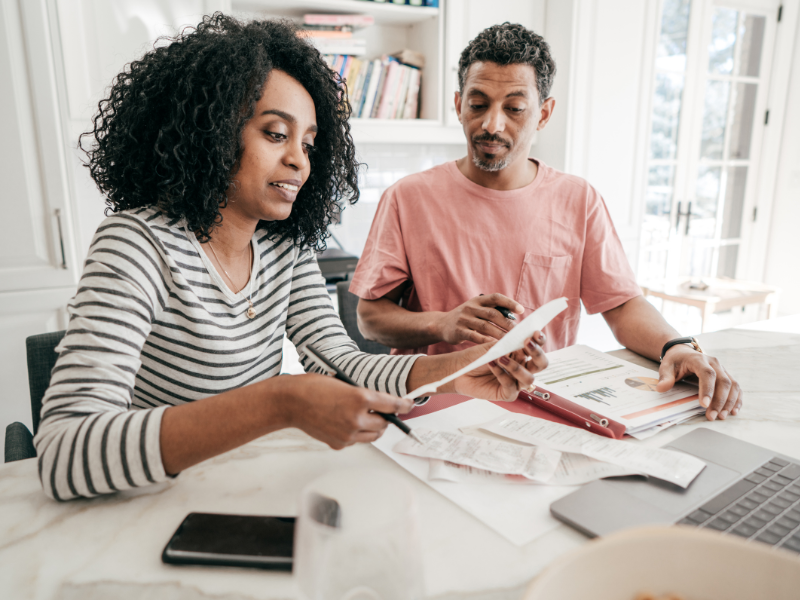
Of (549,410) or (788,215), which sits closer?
(549,410)

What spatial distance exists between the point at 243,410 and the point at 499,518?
0.34m

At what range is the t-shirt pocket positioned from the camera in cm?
148

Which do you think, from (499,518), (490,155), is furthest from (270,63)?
(499,518)

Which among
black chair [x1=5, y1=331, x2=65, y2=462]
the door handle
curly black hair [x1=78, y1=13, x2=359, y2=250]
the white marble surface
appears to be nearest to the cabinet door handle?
black chair [x1=5, y1=331, x2=65, y2=462]

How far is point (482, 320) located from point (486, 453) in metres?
0.33

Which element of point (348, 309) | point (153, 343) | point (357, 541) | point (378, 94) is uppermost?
point (378, 94)

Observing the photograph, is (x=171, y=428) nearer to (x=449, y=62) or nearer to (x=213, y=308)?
(x=213, y=308)

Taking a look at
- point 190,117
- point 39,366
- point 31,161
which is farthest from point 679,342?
point 31,161

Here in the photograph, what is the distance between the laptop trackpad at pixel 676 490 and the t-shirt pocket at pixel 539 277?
792mm

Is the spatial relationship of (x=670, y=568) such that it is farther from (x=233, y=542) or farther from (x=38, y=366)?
(x=38, y=366)

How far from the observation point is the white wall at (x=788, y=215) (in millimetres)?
3748

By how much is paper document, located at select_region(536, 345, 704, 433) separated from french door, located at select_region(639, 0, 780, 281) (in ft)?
8.37

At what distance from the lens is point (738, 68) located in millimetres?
3658

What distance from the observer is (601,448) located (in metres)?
0.79
